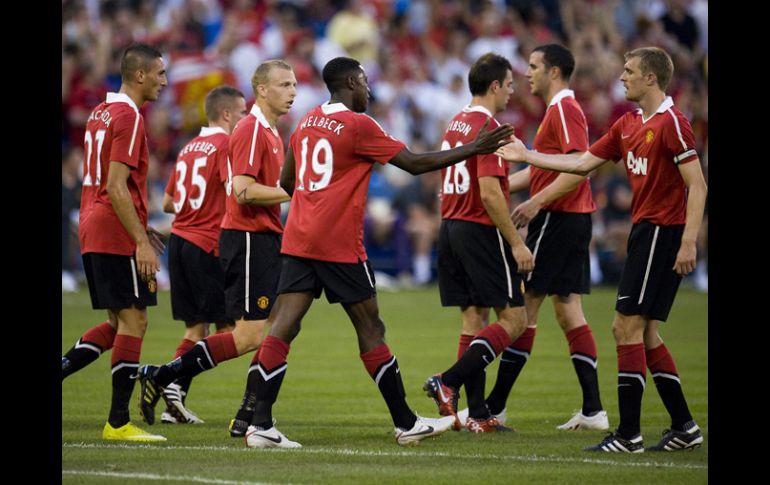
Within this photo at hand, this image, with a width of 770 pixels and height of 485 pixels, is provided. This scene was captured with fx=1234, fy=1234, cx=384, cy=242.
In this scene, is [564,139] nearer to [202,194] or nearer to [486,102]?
[486,102]

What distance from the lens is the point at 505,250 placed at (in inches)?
367

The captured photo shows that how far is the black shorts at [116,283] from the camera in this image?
28.6ft

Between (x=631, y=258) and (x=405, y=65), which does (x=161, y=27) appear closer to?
(x=405, y=65)

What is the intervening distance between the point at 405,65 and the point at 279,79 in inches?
746

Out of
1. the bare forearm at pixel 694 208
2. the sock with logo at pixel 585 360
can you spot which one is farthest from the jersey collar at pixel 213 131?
the bare forearm at pixel 694 208

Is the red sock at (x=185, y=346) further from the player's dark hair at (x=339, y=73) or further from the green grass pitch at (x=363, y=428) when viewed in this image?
the player's dark hair at (x=339, y=73)

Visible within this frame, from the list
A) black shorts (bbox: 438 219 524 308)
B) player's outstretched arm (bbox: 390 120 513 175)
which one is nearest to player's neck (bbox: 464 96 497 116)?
black shorts (bbox: 438 219 524 308)

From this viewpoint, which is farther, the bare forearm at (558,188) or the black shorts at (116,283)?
the bare forearm at (558,188)

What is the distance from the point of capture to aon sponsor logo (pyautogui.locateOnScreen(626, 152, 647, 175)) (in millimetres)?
8281

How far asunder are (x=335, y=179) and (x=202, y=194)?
2262mm

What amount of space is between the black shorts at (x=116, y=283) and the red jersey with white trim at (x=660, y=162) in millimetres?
3443

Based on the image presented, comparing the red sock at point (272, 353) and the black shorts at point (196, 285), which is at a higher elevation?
the black shorts at point (196, 285)

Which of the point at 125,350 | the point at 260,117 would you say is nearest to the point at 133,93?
the point at 260,117
